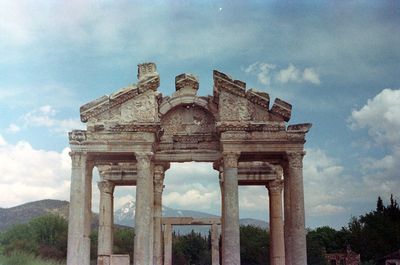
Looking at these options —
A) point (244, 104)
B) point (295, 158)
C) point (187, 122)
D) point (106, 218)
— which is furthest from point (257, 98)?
point (106, 218)

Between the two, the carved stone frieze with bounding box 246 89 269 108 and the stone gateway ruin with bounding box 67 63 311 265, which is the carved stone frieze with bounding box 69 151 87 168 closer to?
the stone gateway ruin with bounding box 67 63 311 265

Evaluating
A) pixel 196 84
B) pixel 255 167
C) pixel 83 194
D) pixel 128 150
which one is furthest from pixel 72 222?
pixel 255 167

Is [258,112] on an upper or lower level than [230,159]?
upper

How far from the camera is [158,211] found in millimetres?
27328

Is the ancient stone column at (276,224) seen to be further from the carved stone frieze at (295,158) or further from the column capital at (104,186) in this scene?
the column capital at (104,186)

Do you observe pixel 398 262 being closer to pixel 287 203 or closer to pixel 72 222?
pixel 287 203

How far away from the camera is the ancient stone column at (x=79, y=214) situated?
21.6 metres

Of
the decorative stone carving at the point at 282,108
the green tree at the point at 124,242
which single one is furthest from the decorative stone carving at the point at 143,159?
the green tree at the point at 124,242

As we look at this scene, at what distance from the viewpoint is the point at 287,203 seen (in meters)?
23.5

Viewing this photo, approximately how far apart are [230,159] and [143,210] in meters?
4.19

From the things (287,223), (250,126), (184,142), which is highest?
(250,126)

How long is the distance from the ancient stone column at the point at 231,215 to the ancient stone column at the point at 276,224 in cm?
515

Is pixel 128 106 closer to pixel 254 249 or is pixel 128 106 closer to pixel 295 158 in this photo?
pixel 295 158

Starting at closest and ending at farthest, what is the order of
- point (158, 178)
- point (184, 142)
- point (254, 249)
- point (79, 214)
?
point (79, 214) → point (184, 142) → point (158, 178) → point (254, 249)
